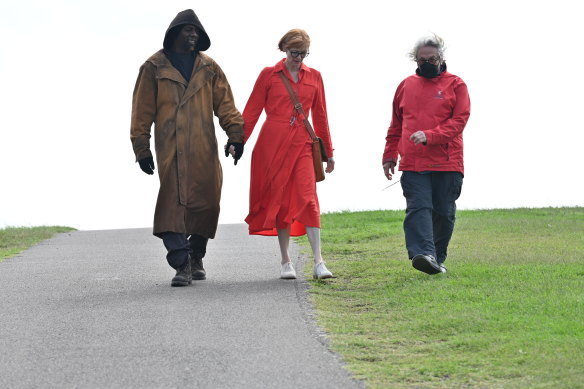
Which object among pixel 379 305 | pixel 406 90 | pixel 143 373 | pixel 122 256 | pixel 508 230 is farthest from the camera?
pixel 508 230

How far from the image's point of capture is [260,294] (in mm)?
9492

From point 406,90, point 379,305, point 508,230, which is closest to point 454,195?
point 406,90

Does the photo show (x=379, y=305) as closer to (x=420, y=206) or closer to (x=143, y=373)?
(x=420, y=206)

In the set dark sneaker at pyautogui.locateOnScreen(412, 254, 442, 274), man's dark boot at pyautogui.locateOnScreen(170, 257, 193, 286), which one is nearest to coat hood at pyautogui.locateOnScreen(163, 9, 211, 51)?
man's dark boot at pyautogui.locateOnScreen(170, 257, 193, 286)

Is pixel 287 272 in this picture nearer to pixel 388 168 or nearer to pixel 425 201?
pixel 388 168

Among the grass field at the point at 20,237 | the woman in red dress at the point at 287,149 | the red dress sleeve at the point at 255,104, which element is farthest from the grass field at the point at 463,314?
the grass field at the point at 20,237

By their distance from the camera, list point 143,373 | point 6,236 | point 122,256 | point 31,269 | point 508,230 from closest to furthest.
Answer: point 143,373 → point 31,269 → point 122,256 → point 508,230 → point 6,236

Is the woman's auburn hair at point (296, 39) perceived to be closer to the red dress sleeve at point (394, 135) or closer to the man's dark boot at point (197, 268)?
the red dress sleeve at point (394, 135)

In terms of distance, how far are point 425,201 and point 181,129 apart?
227 cm

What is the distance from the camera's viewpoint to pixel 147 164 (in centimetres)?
1024

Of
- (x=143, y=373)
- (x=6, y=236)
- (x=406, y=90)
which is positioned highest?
(x=406, y=90)

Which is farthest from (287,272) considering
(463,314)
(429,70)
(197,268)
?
(463,314)

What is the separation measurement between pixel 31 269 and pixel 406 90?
15.4 ft

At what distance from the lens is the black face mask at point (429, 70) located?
9.94 m
